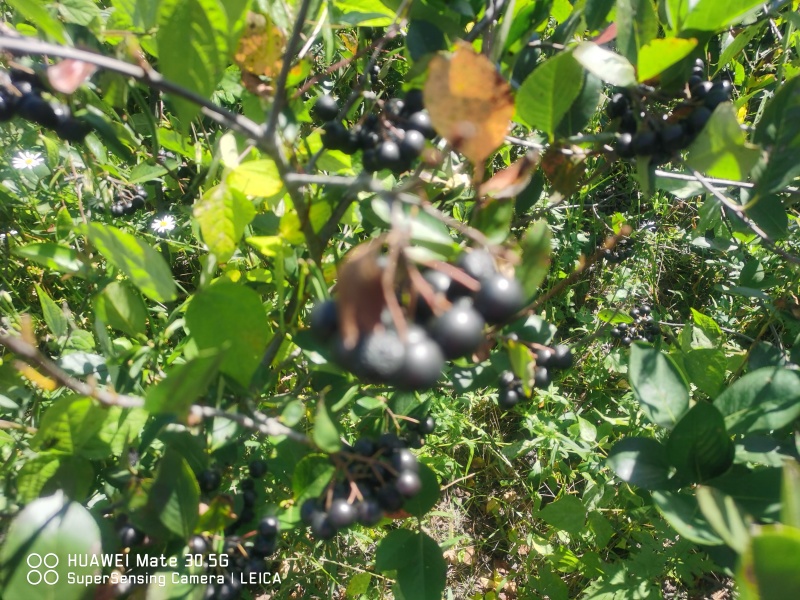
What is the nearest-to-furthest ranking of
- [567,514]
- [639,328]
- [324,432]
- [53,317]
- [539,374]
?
[324,432], [539,374], [53,317], [567,514], [639,328]

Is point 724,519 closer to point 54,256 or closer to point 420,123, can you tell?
point 420,123

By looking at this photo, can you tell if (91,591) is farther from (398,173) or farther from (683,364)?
(683,364)

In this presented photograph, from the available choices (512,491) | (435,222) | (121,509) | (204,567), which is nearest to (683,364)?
(435,222)

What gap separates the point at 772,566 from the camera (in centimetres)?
61

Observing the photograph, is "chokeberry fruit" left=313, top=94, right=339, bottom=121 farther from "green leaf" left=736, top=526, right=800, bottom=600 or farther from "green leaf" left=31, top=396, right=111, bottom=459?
"green leaf" left=736, top=526, right=800, bottom=600

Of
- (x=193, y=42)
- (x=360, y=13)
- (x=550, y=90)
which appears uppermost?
(x=360, y=13)

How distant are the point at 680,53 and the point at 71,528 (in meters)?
1.27

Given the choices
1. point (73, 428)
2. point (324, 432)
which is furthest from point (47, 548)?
point (324, 432)

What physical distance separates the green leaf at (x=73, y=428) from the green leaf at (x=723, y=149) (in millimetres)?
1144

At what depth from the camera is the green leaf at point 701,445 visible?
3.20 ft

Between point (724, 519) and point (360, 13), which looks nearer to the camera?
point (724, 519)

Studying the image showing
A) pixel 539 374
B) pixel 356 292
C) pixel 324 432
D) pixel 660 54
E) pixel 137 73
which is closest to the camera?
pixel 356 292

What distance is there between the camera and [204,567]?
989mm

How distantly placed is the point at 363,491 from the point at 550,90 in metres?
0.77
